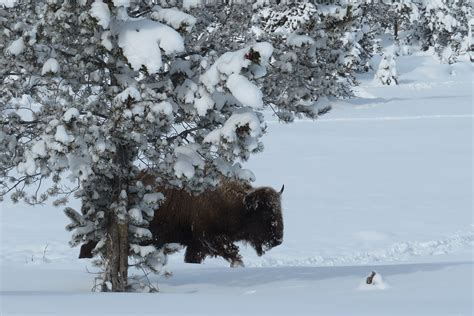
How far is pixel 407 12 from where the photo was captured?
196ft

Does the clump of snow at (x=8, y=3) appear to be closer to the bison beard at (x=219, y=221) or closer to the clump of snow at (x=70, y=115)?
the clump of snow at (x=70, y=115)

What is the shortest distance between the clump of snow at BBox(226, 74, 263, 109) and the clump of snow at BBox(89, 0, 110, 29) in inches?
44.6

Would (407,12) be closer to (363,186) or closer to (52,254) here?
(363,186)

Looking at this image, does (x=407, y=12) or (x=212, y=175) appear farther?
(x=407, y=12)

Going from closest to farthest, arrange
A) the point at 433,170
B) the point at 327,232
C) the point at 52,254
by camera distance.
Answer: the point at 52,254 → the point at 327,232 → the point at 433,170

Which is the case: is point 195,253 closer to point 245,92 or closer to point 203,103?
point 203,103

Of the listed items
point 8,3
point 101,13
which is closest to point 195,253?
point 8,3

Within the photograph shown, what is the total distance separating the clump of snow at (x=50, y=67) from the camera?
23.4 ft

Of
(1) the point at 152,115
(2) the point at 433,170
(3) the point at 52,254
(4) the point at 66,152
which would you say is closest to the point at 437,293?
(1) the point at 152,115

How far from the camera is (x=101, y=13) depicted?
6.86 m

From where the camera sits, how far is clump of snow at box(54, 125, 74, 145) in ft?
22.4

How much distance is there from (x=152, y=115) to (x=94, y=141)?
56 cm

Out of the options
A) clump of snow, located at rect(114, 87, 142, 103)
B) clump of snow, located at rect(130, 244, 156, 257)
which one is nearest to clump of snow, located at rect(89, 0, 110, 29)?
clump of snow, located at rect(114, 87, 142, 103)

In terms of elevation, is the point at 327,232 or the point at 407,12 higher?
the point at 407,12
